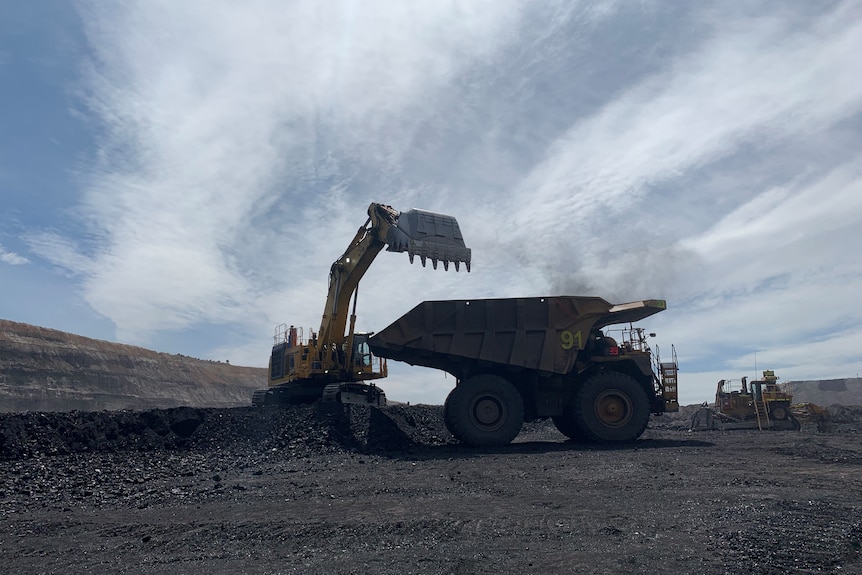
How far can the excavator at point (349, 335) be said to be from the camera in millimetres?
17031

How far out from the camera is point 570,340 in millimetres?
15086

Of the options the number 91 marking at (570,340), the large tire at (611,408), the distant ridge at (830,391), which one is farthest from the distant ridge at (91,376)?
the distant ridge at (830,391)

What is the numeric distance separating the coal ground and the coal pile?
0.18 feet

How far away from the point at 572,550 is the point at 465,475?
4.45m

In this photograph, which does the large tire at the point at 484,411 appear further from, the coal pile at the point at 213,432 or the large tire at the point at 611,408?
the large tire at the point at 611,408

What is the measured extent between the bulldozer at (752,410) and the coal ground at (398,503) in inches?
418

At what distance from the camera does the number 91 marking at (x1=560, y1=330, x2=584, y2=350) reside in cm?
1505

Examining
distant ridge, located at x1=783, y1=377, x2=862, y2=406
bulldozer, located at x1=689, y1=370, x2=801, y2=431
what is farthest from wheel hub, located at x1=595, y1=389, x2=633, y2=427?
distant ridge, located at x1=783, y1=377, x2=862, y2=406

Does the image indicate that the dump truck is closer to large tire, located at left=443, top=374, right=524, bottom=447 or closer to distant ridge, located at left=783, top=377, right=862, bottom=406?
large tire, located at left=443, top=374, right=524, bottom=447

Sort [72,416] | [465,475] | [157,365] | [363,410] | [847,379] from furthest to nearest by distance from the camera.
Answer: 1. [847,379]
2. [157,365]
3. [363,410]
4. [72,416]
5. [465,475]

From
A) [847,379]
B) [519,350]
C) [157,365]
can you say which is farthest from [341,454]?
[847,379]

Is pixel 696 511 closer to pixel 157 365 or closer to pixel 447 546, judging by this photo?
pixel 447 546

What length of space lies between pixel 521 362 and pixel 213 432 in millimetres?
7441

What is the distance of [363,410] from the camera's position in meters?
16.9
